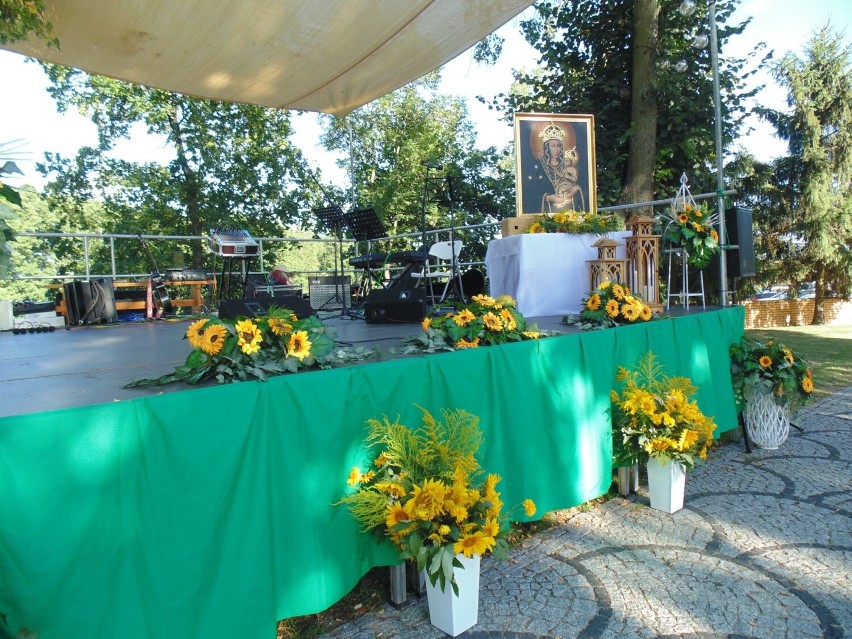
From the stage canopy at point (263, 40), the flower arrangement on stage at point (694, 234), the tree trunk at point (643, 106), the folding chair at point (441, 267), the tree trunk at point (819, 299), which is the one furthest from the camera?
the tree trunk at point (819, 299)

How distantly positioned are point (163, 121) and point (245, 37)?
1139 cm

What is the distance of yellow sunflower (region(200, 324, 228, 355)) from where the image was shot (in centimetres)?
170

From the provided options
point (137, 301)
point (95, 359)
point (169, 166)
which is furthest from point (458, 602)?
point (169, 166)

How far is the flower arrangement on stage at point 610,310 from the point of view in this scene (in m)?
2.90

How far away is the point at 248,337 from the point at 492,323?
1043 millimetres

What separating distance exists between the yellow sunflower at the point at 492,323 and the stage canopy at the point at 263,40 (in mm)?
1796

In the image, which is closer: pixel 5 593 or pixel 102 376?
pixel 5 593

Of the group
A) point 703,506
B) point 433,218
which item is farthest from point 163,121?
point 703,506

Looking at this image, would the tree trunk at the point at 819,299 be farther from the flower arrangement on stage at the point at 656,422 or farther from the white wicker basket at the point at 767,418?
the flower arrangement on stage at the point at 656,422

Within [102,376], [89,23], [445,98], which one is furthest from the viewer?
[445,98]

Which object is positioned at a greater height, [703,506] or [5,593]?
[5,593]

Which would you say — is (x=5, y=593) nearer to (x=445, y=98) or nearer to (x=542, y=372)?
(x=542, y=372)

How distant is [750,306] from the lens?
50.9ft

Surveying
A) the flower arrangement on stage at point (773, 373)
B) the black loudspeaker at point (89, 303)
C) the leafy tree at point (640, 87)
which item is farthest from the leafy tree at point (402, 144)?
the flower arrangement on stage at point (773, 373)
